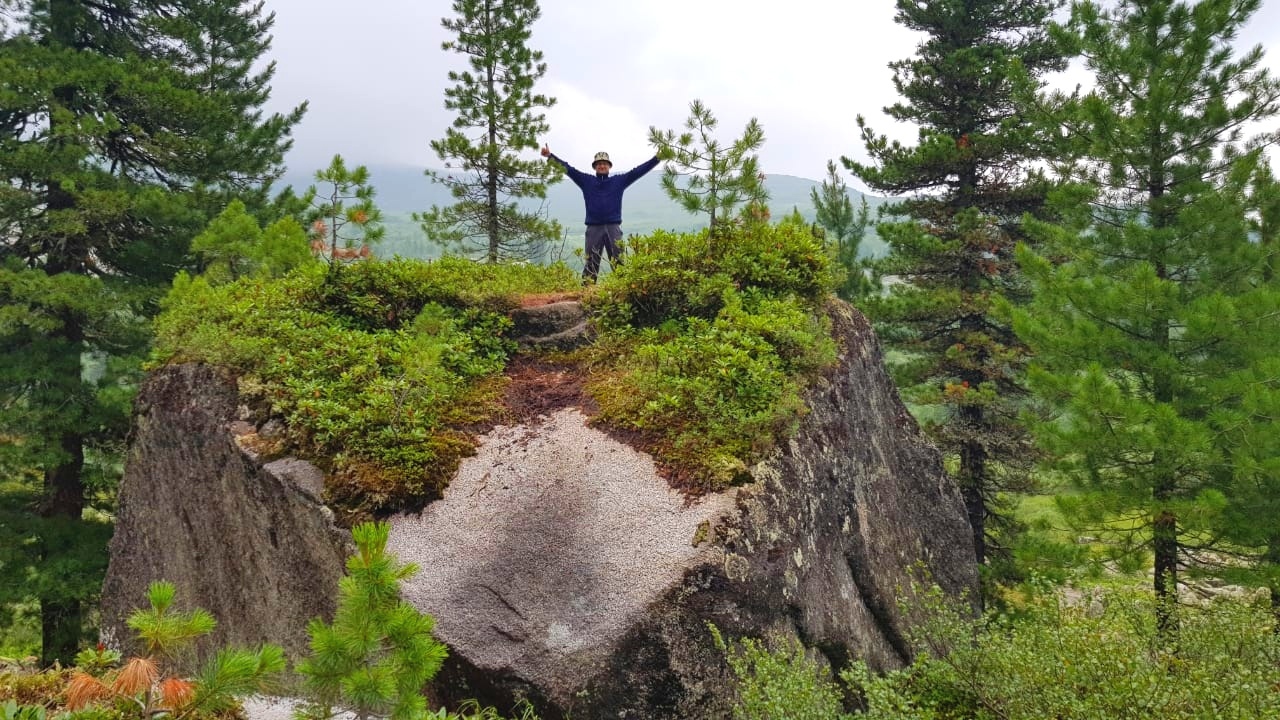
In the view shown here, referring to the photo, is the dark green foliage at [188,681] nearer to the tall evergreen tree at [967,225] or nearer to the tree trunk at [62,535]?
the tree trunk at [62,535]

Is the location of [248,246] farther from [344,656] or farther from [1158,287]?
[1158,287]

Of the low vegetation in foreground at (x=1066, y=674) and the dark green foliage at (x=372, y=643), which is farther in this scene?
the low vegetation in foreground at (x=1066, y=674)

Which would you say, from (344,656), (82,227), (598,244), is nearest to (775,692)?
(344,656)

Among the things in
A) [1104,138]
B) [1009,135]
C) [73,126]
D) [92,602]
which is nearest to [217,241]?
[73,126]

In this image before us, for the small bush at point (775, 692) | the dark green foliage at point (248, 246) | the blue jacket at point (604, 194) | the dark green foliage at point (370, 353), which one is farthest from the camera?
the dark green foliage at point (248, 246)

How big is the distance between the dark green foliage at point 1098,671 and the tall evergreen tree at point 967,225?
8.87m

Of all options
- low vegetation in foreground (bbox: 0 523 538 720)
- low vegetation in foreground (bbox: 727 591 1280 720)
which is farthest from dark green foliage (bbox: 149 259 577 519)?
low vegetation in foreground (bbox: 727 591 1280 720)

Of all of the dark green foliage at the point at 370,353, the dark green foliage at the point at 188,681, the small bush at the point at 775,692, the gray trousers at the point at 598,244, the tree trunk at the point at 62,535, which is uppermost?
the gray trousers at the point at 598,244

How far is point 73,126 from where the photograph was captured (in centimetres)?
1251

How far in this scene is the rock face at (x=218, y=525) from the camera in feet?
20.9

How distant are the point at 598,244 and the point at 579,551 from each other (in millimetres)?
6171

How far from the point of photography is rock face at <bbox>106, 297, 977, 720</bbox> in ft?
16.9

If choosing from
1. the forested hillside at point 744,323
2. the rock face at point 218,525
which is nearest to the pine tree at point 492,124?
the forested hillside at point 744,323

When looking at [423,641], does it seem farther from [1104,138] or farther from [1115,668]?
[1104,138]
